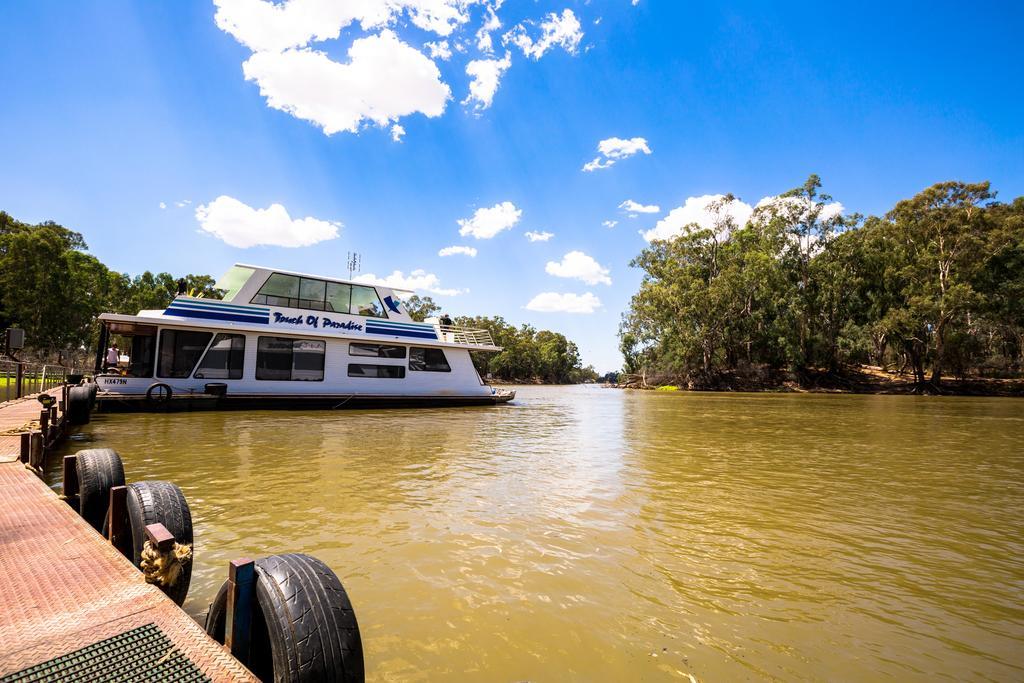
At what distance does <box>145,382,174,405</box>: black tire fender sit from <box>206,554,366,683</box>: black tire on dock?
1432 cm

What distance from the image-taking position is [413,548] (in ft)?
13.5

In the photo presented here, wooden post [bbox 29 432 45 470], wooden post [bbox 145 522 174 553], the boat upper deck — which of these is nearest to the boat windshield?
the boat upper deck

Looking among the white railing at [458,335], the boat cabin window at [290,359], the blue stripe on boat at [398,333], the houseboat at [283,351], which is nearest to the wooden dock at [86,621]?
the houseboat at [283,351]

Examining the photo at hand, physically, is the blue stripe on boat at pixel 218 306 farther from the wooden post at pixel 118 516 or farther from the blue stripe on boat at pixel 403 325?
the wooden post at pixel 118 516

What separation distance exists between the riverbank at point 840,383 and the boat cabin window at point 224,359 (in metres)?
41.6

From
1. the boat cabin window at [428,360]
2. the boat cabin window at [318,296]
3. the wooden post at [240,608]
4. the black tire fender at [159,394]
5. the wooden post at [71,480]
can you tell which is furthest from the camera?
the boat cabin window at [428,360]

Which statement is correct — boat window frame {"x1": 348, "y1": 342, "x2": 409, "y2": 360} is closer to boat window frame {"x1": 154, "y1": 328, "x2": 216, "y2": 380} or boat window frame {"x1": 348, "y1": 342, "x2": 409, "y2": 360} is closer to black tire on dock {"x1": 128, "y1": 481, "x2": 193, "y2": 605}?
boat window frame {"x1": 154, "y1": 328, "x2": 216, "y2": 380}

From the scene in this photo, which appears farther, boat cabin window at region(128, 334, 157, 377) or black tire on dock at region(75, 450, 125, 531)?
boat cabin window at region(128, 334, 157, 377)

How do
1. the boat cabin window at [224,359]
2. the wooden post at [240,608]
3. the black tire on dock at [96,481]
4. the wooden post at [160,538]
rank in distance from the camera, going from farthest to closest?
the boat cabin window at [224,359]
the black tire on dock at [96,481]
the wooden post at [160,538]
the wooden post at [240,608]

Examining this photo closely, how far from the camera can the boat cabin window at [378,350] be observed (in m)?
17.4

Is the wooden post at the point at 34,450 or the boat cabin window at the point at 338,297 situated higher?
the boat cabin window at the point at 338,297

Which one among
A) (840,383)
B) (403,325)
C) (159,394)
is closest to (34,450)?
(159,394)

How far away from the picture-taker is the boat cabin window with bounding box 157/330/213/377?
47.1 feet

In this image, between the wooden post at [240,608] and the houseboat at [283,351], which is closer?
the wooden post at [240,608]
